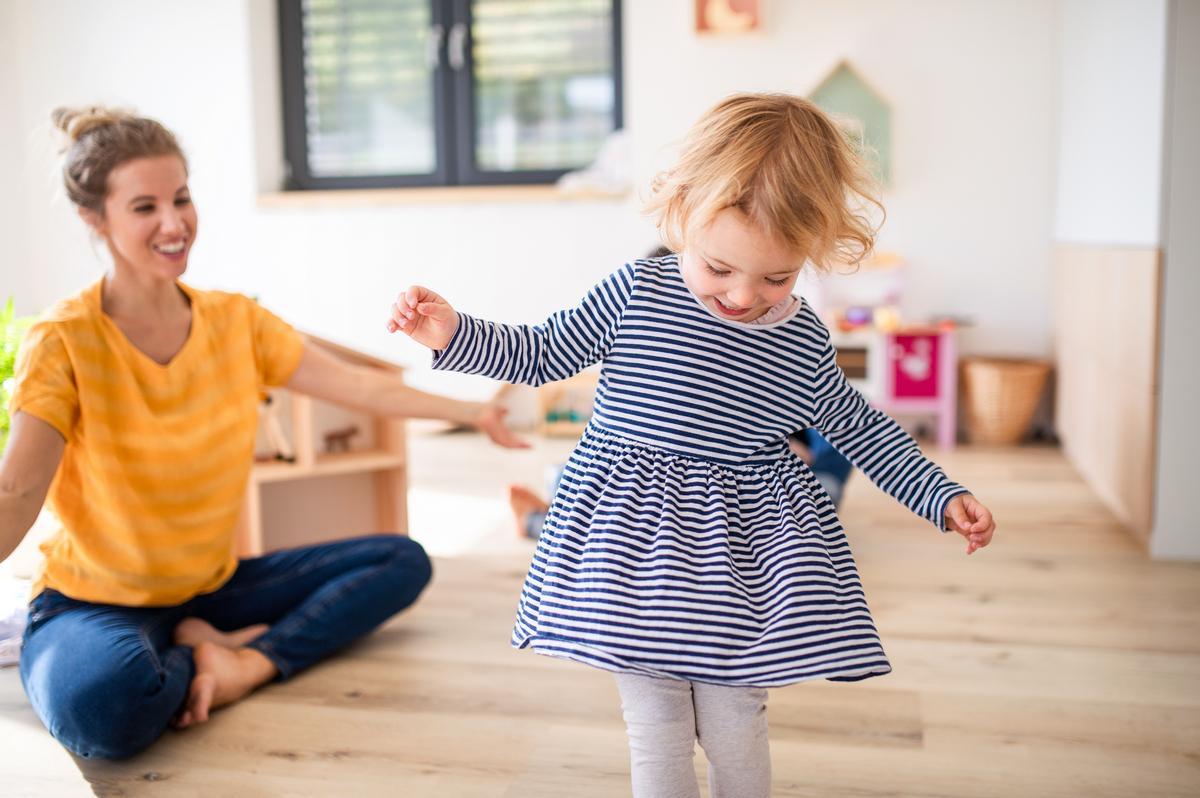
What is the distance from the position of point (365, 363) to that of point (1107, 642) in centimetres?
144

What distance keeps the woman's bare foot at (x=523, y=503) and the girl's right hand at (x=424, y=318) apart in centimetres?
127

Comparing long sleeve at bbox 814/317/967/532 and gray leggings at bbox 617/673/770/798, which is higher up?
long sleeve at bbox 814/317/967/532

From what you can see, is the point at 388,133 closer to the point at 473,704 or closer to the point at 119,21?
the point at 119,21

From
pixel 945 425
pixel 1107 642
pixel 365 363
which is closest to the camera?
pixel 1107 642

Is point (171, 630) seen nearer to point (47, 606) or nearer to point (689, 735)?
point (47, 606)

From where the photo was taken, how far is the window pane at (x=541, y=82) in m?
4.23

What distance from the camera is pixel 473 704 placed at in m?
1.69

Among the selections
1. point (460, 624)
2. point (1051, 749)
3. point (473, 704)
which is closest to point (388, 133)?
point (460, 624)

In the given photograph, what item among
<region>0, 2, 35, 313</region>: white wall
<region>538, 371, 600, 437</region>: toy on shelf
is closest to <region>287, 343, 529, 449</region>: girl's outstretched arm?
<region>538, 371, 600, 437</region>: toy on shelf

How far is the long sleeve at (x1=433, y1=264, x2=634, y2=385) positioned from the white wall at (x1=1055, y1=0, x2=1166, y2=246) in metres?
1.68

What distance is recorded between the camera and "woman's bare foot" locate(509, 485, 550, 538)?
7.82 feet

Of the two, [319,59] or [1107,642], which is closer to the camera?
[1107,642]

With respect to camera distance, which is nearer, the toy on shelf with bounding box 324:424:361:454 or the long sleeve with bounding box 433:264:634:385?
the long sleeve with bounding box 433:264:634:385

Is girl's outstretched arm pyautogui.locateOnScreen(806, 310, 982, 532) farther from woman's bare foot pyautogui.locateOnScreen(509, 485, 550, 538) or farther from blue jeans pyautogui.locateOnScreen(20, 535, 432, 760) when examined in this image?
woman's bare foot pyautogui.locateOnScreen(509, 485, 550, 538)
